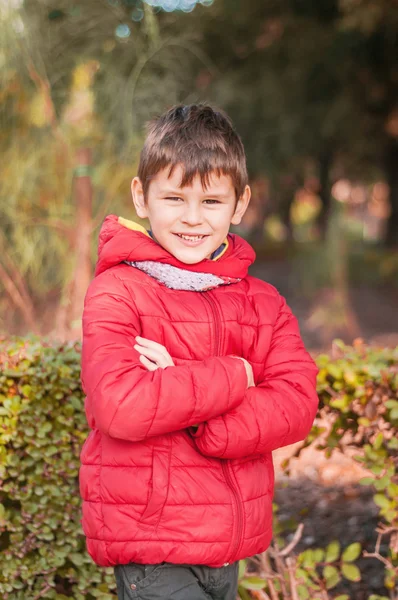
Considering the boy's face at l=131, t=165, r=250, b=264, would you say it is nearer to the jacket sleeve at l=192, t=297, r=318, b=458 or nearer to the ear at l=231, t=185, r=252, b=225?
the ear at l=231, t=185, r=252, b=225

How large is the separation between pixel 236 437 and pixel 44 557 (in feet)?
4.21

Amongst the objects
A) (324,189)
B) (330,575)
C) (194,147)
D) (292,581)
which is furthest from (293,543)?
(324,189)

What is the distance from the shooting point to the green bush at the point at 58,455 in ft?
8.61

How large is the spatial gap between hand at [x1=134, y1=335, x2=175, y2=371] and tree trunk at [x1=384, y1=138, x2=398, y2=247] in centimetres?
1770

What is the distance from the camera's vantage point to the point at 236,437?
1817 millimetres

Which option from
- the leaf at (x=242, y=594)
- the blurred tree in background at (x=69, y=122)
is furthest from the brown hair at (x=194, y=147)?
the blurred tree in background at (x=69, y=122)

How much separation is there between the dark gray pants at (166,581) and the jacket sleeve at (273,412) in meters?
0.32

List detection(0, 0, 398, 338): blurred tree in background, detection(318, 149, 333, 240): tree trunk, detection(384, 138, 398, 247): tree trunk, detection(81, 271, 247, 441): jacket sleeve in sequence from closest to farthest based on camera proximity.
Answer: detection(81, 271, 247, 441): jacket sleeve, detection(0, 0, 398, 338): blurred tree in background, detection(384, 138, 398, 247): tree trunk, detection(318, 149, 333, 240): tree trunk

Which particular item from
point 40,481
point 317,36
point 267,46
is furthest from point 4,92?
point 267,46

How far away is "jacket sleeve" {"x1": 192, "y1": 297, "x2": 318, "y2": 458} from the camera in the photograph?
71.7 inches

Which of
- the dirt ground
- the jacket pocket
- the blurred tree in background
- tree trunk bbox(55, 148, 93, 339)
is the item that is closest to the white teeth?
the jacket pocket

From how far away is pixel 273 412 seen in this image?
1.88 metres

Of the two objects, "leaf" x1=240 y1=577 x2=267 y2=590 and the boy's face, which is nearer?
the boy's face

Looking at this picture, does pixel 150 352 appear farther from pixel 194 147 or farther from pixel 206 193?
pixel 194 147
